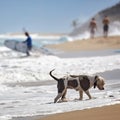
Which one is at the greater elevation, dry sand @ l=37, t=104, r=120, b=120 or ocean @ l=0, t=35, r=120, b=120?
ocean @ l=0, t=35, r=120, b=120

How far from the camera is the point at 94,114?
351 inches

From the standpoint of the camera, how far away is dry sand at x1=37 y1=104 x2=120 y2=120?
856 cm

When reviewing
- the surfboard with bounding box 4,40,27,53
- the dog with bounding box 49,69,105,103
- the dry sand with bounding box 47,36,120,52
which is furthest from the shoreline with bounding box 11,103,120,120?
the dry sand with bounding box 47,36,120,52

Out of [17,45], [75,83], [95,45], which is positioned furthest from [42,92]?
[95,45]

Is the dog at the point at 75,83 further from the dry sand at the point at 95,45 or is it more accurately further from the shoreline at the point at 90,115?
the dry sand at the point at 95,45

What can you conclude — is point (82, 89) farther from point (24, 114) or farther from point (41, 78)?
point (41, 78)

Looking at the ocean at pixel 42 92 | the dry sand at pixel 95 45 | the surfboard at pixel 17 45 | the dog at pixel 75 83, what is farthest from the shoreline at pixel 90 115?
the dry sand at pixel 95 45

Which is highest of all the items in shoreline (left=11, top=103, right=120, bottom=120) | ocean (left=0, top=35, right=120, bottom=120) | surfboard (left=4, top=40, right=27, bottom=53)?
surfboard (left=4, top=40, right=27, bottom=53)

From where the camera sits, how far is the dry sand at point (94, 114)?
8.56m

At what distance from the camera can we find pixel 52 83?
16.0 m

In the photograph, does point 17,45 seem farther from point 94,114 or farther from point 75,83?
point 94,114

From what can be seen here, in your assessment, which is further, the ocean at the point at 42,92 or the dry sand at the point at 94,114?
the ocean at the point at 42,92

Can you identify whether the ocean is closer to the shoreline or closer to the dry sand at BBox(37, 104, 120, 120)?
the shoreline

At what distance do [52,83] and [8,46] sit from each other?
22.8 metres
